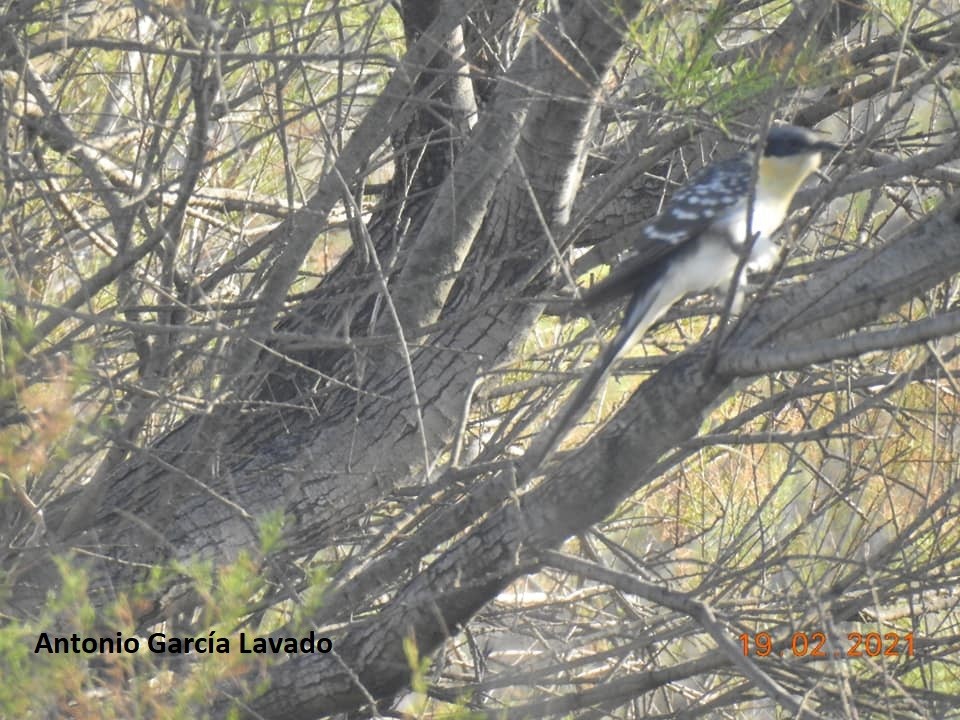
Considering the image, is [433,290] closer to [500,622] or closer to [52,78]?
[500,622]

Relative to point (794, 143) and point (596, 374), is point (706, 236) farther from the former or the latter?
point (596, 374)

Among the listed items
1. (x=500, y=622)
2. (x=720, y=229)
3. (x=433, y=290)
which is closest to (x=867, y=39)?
(x=720, y=229)

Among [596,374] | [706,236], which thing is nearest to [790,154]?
[706,236]

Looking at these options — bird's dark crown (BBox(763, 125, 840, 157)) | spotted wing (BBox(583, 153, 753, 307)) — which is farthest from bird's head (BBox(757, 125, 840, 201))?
spotted wing (BBox(583, 153, 753, 307))

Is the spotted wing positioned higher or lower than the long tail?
higher

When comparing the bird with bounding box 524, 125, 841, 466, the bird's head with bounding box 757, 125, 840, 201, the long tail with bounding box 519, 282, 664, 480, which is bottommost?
the long tail with bounding box 519, 282, 664, 480

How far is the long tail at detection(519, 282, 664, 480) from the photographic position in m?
2.59

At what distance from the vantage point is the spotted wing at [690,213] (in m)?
3.20

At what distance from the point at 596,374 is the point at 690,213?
712 mm

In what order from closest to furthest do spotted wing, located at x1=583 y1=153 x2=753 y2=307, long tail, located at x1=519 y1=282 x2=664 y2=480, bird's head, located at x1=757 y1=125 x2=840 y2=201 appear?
long tail, located at x1=519 y1=282 x2=664 y2=480 < spotted wing, located at x1=583 y1=153 x2=753 y2=307 < bird's head, located at x1=757 y1=125 x2=840 y2=201

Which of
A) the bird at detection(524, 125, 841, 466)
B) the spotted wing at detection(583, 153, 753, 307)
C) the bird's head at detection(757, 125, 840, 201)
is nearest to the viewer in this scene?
the bird at detection(524, 125, 841, 466)

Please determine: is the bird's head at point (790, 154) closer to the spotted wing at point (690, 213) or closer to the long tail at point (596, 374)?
the spotted wing at point (690, 213)

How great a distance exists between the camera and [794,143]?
3564 millimetres

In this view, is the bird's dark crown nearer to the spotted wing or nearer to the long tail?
the spotted wing
